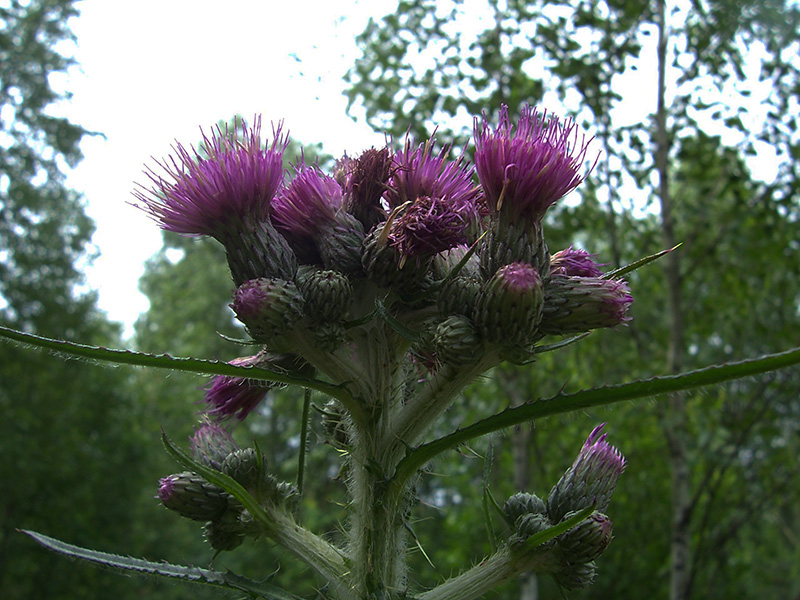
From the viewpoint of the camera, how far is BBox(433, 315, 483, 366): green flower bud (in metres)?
1.45

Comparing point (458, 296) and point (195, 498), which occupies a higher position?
point (458, 296)

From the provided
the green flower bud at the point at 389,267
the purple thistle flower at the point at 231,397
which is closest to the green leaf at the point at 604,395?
the green flower bud at the point at 389,267

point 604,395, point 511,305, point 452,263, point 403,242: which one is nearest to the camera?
point 604,395

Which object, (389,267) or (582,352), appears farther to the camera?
(582,352)

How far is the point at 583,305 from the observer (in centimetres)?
153

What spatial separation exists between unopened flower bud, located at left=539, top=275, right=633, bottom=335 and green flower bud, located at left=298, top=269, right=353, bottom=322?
47 cm

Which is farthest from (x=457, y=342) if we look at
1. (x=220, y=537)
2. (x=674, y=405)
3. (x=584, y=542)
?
(x=674, y=405)

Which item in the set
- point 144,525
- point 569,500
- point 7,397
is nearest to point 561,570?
point 569,500

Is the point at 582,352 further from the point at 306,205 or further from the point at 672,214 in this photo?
the point at 306,205

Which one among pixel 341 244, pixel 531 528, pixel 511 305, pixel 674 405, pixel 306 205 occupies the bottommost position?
pixel 531 528

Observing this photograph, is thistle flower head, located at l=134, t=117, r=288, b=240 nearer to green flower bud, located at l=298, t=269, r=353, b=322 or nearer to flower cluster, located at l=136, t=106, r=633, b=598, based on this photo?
flower cluster, located at l=136, t=106, r=633, b=598

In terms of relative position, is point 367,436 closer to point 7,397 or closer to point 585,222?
point 585,222

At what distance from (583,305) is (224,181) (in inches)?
36.1

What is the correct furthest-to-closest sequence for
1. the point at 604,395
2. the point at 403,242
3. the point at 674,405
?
the point at 674,405 → the point at 403,242 → the point at 604,395
